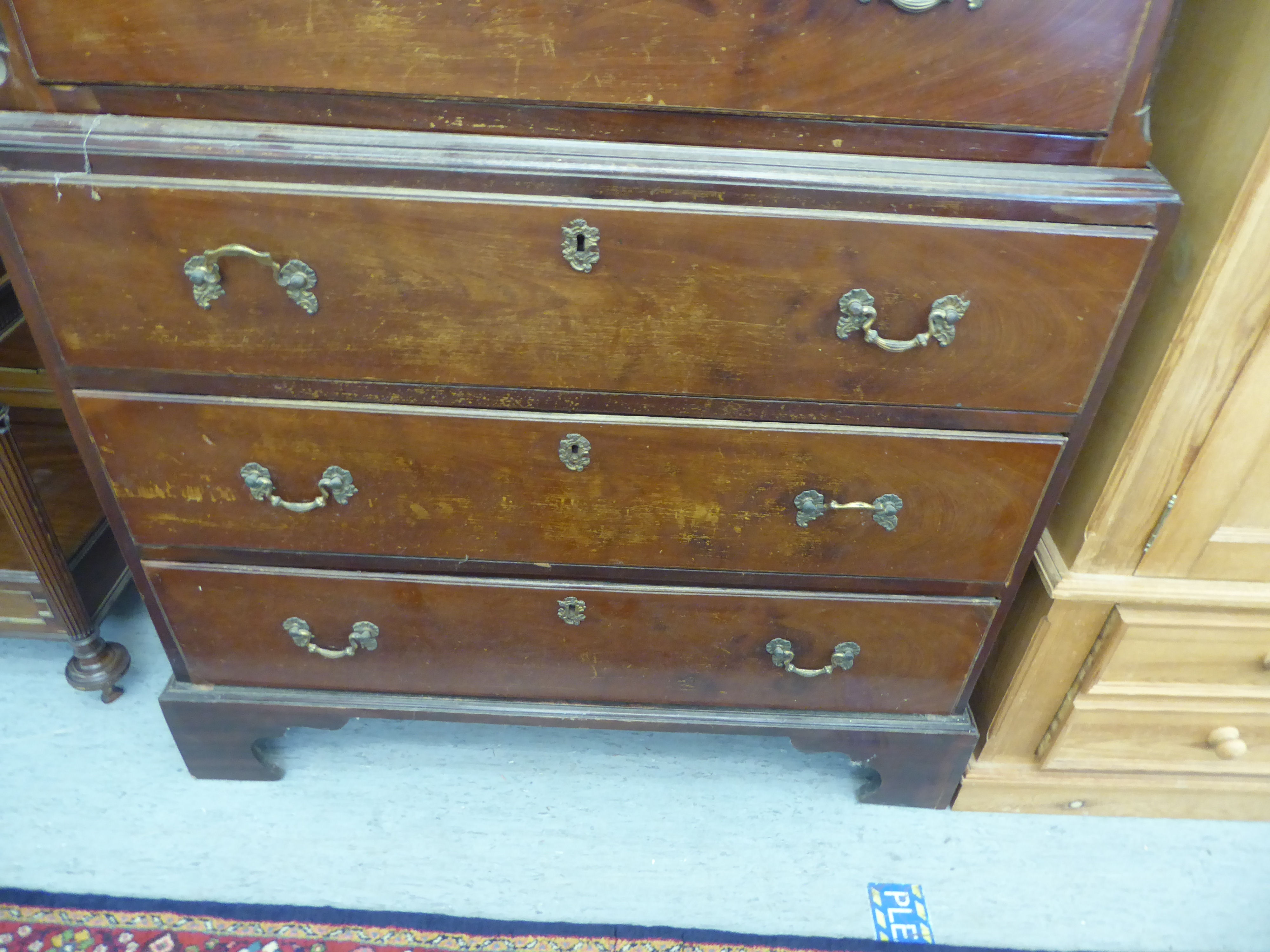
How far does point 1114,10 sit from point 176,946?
1.41 meters

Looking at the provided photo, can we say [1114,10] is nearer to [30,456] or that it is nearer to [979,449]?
[979,449]

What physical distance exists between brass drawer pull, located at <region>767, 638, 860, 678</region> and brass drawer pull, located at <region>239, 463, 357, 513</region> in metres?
0.53

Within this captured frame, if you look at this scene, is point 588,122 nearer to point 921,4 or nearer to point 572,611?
point 921,4

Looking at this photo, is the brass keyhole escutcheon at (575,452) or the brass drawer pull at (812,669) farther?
the brass drawer pull at (812,669)

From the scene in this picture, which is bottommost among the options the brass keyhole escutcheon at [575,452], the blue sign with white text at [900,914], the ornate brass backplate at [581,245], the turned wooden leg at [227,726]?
the blue sign with white text at [900,914]

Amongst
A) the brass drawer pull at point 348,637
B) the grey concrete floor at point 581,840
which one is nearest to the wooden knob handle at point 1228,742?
the grey concrete floor at point 581,840

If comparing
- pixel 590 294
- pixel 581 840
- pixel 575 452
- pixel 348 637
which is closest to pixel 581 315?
pixel 590 294

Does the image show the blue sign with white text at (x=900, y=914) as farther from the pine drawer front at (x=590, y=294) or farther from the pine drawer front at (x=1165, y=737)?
the pine drawer front at (x=590, y=294)

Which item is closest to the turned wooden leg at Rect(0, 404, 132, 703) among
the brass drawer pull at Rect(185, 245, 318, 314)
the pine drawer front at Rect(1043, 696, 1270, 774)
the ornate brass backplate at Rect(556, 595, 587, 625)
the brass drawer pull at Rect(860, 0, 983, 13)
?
the brass drawer pull at Rect(185, 245, 318, 314)

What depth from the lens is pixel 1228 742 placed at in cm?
118

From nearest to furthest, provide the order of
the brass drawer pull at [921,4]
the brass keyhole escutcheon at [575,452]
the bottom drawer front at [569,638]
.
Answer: the brass drawer pull at [921,4] < the brass keyhole escutcheon at [575,452] < the bottom drawer front at [569,638]

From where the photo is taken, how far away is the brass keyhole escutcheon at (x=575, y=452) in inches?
36.5

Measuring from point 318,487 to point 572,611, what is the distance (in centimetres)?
33

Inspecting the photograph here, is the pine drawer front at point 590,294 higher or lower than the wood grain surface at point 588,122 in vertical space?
lower
